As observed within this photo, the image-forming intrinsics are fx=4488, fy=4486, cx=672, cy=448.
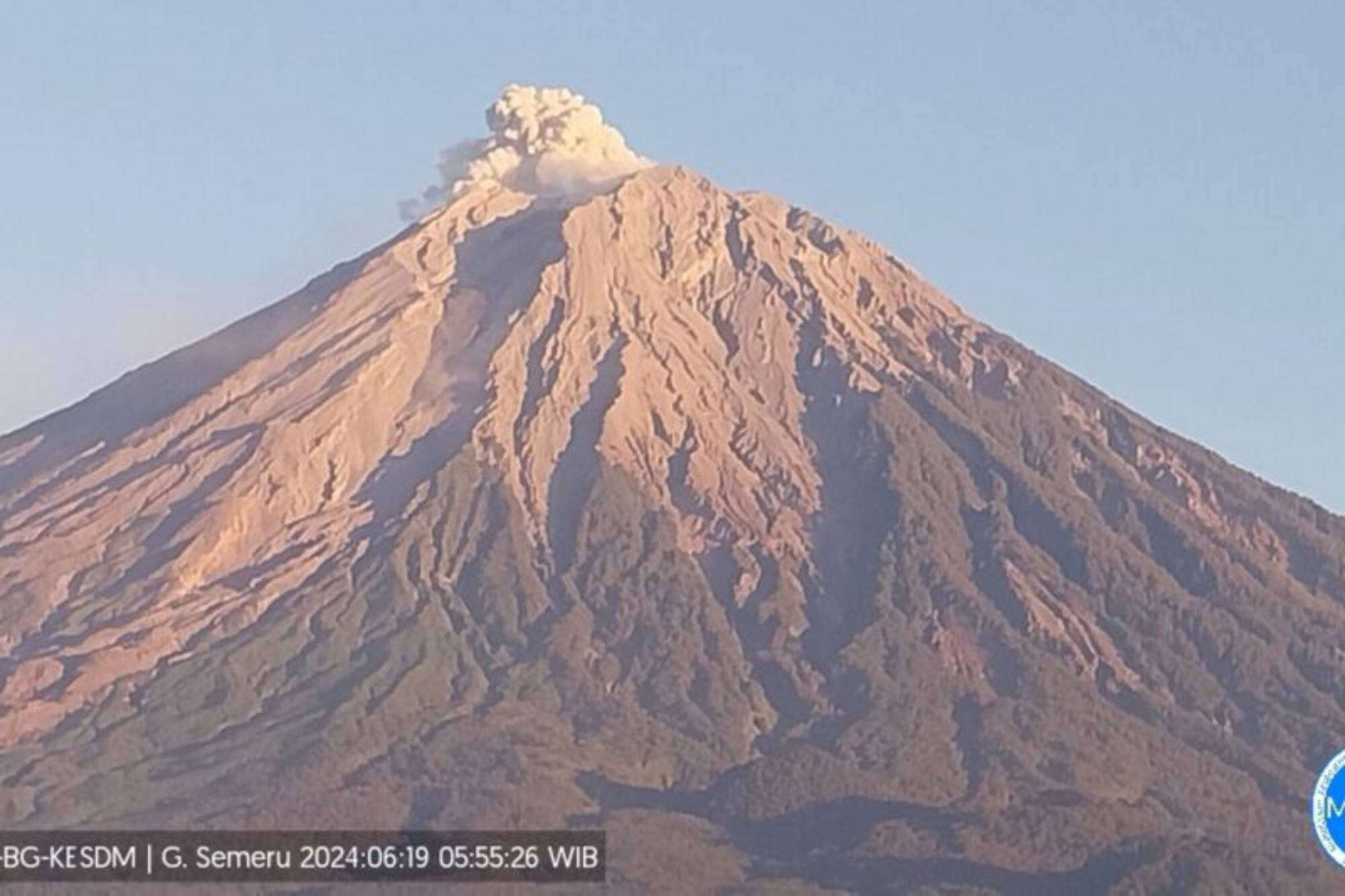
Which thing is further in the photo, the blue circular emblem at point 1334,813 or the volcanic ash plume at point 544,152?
the volcanic ash plume at point 544,152

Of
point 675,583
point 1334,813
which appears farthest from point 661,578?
point 1334,813

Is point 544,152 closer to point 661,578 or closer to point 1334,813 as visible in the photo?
point 661,578

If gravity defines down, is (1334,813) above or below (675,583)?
below

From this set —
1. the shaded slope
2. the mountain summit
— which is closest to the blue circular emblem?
the shaded slope

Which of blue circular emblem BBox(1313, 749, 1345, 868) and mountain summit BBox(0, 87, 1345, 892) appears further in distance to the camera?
mountain summit BBox(0, 87, 1345, 892)

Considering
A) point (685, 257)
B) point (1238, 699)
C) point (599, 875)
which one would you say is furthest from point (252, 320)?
point (599, 875)

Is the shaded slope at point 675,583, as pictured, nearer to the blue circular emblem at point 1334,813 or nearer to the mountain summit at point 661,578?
the mountain summit at point 661,578

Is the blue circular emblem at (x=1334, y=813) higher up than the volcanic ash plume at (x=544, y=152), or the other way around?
the volcanic ash plume at (x=544, y=152)

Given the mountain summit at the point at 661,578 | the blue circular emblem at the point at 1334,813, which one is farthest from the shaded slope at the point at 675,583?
the blue circular emblem at the point at 1334,813

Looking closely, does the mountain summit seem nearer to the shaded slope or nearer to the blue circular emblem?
the shaded slope
